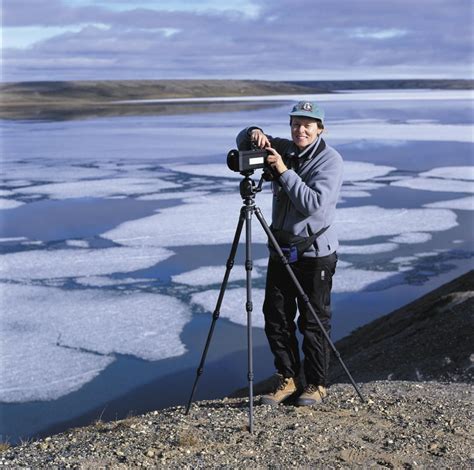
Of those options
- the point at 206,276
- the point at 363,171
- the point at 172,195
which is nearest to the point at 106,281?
the point at 206,276

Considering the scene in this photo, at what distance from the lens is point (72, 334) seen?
798cm

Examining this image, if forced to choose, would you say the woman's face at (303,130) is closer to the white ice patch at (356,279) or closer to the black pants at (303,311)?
the black pants at (303,311)

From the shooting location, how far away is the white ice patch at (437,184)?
657 inches

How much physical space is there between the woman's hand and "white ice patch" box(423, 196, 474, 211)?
11.4 meters

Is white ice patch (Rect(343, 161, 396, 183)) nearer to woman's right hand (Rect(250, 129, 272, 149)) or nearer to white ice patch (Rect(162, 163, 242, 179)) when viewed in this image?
white ice patch (Rect(162, 163, 242, 179))

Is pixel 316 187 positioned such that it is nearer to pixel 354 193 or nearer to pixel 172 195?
pixel 172 195

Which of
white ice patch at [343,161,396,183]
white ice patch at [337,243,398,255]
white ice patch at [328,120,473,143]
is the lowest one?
white ice patch at [337,243,398,255]

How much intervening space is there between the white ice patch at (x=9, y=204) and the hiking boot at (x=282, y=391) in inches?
448

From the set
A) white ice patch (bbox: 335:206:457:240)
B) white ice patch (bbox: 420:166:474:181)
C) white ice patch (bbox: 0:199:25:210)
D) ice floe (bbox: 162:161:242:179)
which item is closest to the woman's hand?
white ice patch (bbox: 335:206:457:240)

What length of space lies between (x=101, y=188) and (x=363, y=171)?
22.3 feet

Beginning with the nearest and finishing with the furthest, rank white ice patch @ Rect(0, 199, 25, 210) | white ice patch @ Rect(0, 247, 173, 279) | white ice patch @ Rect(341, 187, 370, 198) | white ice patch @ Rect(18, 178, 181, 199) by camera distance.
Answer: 1. white ice patch @ Rect(0, 247, 173, 279)
2. white ice patch @ Rect(0, 199, 25, 210)
3. white ice patch @ Rect(341, 187, 370, 198)
4. white ice patch @ Rect(18, 178, 181, 199)

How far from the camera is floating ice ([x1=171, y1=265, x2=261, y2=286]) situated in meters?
9.69

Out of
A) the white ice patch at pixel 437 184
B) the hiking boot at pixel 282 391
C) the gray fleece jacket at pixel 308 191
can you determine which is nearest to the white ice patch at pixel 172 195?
the white ice patch at pixel 437 184

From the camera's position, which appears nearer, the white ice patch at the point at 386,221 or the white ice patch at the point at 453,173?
the white ice patch at the point at 386,221
